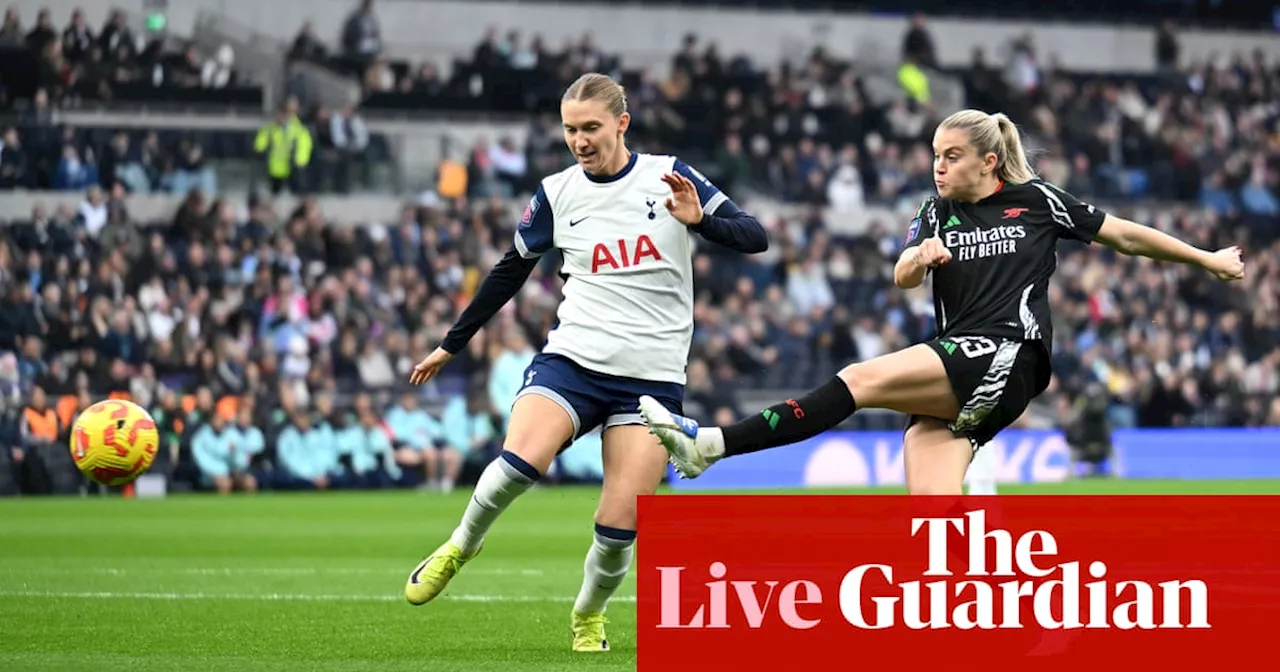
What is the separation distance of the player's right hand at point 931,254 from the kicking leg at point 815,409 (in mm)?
349

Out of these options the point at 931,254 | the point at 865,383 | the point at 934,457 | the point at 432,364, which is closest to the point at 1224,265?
the point at 931,254

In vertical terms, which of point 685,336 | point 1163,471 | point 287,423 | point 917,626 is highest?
point 685,336

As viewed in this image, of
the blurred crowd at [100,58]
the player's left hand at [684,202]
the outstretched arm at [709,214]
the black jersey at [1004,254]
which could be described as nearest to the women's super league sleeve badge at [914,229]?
the black jersey at [1004,254]

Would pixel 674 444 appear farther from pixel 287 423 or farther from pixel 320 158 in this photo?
pixel 320 158

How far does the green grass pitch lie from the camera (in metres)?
7.78

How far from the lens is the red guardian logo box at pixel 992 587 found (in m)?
5.98

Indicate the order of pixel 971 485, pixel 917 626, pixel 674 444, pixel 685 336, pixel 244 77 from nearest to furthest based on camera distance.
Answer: pixel 917 626, pixel 674 444, pixel 685 336, pixel 971 485, pixel 244 77

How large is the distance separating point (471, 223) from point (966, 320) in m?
19.1

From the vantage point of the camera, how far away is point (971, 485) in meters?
12.8

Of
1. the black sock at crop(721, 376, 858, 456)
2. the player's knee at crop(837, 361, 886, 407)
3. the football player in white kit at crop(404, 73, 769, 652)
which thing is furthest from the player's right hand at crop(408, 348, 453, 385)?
the player's knee at crop(837, 361, 886, 407)

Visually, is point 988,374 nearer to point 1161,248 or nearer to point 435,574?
point 1161,248

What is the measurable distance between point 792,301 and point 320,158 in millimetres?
6835

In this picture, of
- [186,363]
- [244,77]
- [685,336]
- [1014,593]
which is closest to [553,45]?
[244,77]

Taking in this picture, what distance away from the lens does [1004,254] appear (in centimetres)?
717
